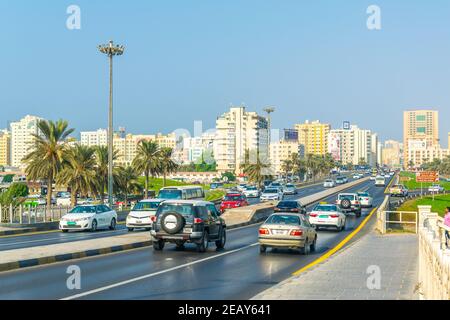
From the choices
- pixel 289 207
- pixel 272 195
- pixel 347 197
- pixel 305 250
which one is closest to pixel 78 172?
pixel 272 195

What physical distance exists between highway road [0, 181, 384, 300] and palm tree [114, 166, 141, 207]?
43.3 meters

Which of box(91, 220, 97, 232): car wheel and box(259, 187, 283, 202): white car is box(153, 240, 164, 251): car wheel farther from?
box(259, 187, 283, 202): white car

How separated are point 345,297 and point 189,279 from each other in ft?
14.6

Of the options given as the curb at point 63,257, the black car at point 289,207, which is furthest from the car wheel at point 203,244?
the black car at point 289,207

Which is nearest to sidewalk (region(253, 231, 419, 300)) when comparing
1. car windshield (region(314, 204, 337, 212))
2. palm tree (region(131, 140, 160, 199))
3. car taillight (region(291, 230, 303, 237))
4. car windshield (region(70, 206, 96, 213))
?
car taillight (region(291, 230, 303, 237))

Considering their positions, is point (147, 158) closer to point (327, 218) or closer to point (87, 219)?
point (87, 219)

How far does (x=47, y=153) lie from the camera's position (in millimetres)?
55219

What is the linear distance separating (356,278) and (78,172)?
46144 mm

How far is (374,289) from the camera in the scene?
43.2 ft

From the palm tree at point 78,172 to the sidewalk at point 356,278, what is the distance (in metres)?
38.1
